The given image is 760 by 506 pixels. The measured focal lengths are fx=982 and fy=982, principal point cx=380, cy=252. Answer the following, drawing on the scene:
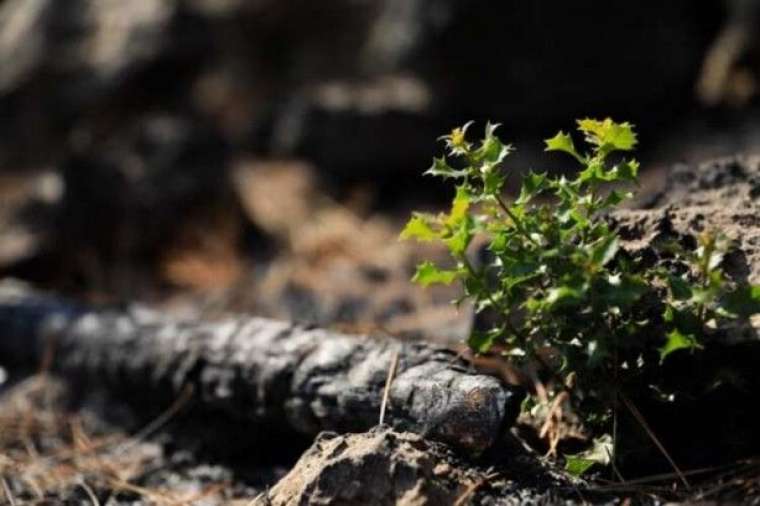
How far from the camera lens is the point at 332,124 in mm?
6473

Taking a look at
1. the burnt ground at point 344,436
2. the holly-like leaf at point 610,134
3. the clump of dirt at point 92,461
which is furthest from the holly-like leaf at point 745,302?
the clump of dirt at point 92,461

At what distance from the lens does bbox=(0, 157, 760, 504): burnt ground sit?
2.04m

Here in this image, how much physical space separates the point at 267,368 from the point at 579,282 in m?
1.32

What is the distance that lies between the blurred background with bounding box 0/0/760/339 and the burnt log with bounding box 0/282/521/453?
51 centimetres

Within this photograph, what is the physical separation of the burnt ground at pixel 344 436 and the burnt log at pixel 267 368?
0.32 ft

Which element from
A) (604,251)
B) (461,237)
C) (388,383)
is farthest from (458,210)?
(388,383)

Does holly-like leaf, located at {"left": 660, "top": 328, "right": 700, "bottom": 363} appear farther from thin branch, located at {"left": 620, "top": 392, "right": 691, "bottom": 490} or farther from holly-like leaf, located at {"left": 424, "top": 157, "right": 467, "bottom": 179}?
holly-like leaf, located at {"left": 424, "top": 157, "right": 467, "bottom": 179}

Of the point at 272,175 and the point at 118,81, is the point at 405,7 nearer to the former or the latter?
the point at 272,175

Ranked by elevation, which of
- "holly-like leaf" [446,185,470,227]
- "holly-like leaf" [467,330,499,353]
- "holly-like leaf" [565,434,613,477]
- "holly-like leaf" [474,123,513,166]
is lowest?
"holly-like leaf" [565,434,613,477]

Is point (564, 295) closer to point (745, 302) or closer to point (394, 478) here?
point (745, 302)

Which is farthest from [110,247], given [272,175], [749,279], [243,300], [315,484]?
[749,279]

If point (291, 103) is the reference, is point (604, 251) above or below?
below

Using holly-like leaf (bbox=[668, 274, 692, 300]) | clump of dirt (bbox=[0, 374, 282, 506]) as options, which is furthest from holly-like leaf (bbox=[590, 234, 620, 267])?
clump of dirt (bbox=[0, 374, 282, 506])

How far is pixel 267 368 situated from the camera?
9.82 ft
